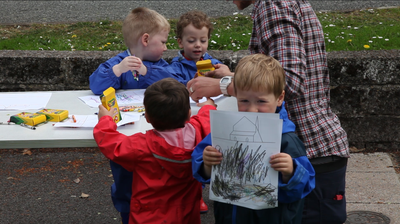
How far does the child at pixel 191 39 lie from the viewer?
3.40m

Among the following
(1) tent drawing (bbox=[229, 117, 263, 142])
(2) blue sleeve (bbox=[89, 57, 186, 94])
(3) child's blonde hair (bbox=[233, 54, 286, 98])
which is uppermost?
(3) child's blonde hair (bbox=[233, 54, 286, 98])

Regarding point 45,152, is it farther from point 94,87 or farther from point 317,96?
point 317,96

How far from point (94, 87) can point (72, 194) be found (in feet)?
4.26

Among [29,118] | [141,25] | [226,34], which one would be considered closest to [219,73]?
[141,25]

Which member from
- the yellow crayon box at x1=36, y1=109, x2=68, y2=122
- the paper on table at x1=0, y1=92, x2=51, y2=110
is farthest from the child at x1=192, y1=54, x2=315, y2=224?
the paper on table at x1=0, y1=92, x2=51, y2=110

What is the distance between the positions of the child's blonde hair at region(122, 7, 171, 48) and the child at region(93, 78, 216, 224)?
1.18 m

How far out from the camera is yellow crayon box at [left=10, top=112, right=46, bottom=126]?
2.53 m

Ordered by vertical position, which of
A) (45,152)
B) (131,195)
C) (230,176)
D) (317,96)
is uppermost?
(317,96)

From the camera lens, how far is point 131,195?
2490 millimetres

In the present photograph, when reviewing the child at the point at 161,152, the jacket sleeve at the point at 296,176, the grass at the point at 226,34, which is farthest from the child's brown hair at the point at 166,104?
the grass at the point at 226,34

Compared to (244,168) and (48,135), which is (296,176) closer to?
(244,168)

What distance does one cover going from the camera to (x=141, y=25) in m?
3.35

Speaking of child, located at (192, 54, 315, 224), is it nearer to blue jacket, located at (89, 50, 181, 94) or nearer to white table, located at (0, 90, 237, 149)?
white table, located at (0, 90, 237, 149)

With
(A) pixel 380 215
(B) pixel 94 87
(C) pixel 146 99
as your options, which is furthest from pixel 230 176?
(A) pixel 380 215
